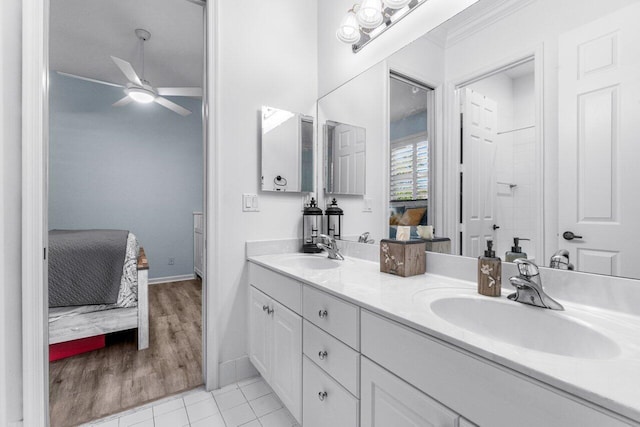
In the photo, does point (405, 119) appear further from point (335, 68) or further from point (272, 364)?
point (272, 364)

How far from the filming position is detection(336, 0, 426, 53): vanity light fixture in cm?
142

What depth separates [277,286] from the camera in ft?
4.55

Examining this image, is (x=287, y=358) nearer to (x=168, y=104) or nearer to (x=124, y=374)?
(x=124, y=374)

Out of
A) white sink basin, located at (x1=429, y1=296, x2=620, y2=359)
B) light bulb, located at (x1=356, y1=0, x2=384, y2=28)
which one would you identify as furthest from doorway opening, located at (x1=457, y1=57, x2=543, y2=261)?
light bulb, located at (x1=356, y1=0, x2=384, y2=28)

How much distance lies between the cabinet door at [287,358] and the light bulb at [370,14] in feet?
4.95

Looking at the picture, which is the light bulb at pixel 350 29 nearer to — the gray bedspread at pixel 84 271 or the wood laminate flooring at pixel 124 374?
the gray bedspread at pixel 84 271

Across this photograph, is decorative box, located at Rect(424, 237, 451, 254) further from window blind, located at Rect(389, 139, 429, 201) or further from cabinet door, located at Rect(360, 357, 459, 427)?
cabinet door, located at Rect(360, 357, 459, 427)

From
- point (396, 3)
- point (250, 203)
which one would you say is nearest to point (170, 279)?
point (250, 203)

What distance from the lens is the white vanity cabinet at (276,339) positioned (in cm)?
123

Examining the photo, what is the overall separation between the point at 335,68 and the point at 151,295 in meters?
3.24

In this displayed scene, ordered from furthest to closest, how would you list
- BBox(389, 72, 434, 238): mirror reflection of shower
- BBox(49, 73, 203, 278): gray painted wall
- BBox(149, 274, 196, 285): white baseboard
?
BBox(149, 274, 196, 285): white baseboard
BBox(49, 73, 203, 278): gray painted wall
BBox(389, 72, 434, 238): mirror reflection of shower

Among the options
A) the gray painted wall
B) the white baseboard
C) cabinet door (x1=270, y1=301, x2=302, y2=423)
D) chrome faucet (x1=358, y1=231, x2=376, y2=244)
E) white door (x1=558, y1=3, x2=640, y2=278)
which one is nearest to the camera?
white door (x1=558, y1=3, x2=640, y2=278)

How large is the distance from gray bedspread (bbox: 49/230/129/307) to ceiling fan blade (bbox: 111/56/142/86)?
4.83ft

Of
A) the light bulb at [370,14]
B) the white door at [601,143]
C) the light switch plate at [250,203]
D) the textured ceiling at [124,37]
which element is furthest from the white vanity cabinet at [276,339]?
the textured ceiling at [124,37]
